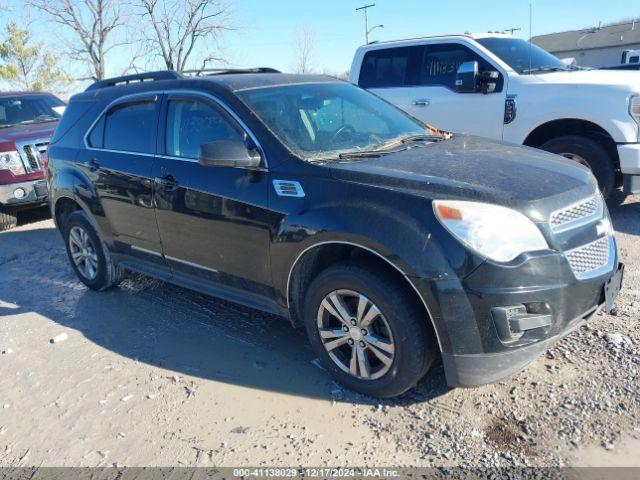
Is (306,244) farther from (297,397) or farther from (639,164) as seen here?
(639,164)

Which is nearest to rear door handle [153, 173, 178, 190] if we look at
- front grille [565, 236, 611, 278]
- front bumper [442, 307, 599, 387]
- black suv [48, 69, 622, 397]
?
black suv [48, 69, 622, 397]

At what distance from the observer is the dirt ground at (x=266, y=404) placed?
269 centimetres

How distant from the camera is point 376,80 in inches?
302

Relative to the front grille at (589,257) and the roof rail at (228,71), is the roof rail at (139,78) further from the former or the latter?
the front grille at (589,257)

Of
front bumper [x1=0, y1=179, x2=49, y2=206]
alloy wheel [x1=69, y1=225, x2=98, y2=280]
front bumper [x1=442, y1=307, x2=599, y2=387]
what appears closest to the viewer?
front bumper [x1=442, y1=307, x2=599, y2=387]

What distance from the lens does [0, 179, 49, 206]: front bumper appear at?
300 inches

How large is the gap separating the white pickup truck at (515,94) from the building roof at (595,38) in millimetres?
46702

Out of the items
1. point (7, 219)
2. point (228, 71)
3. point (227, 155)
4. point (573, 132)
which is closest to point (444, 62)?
point (573, 132)

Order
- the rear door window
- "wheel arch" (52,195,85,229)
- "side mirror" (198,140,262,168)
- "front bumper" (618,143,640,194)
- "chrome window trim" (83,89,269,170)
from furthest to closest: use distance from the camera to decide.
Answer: "front bumper" (618,143,640,194) → "wheel arch" (52,195,85,229) → the rear door window → "chrome window trim" (83,89,269,170) → "side mirror" (198,140,262,168)

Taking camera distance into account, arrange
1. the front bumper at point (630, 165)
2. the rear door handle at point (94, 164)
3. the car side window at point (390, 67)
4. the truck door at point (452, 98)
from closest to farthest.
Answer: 1. the rear door handle at point (94, 164)
2. the front bumper at point (630, 165)
3. the truck door at point (452, 98)
4. the car side window at point (390, 67)

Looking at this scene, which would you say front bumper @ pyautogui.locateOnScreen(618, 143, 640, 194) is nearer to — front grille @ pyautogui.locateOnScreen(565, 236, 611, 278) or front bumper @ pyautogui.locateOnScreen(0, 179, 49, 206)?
front grille @ pyautogui.locateOnScreen(565, 236, 611, 278)

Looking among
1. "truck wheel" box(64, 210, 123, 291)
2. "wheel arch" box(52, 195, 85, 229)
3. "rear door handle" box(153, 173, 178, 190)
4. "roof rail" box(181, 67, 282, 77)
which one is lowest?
"truck wheel" box(64, 210, 123, 291)

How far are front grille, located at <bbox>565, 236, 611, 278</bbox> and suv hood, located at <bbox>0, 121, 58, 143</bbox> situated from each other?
24.8 feet

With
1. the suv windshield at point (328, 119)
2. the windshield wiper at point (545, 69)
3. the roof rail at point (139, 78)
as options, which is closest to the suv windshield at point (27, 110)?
the roof rail at point (139, 78)
